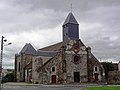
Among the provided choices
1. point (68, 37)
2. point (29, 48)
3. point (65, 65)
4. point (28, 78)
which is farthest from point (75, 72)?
point (29, 48)

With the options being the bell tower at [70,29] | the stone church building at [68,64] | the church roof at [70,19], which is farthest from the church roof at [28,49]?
the church roof at [70,19]

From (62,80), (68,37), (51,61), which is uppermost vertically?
(68,37)

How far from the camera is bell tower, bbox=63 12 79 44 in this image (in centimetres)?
6625

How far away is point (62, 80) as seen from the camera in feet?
199

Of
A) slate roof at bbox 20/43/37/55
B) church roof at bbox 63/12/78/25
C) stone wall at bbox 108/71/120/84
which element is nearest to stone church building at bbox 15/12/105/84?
church roof at bbox 63/12/78/25

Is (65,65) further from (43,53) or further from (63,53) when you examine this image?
(43,53)

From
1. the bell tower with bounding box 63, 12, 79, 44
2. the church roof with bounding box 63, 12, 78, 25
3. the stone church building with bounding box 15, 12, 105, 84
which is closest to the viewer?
the stone church building with bounding box 15, 12, 105, 84

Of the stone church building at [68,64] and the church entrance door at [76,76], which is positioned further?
the church entrance door at [76,76]

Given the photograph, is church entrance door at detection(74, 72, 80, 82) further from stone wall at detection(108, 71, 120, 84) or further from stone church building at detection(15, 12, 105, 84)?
stone wall at detection(108, 71, 120, 84)

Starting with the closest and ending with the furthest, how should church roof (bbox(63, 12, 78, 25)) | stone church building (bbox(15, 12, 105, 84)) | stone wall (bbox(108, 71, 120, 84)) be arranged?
stone church building (bbox(15, 12, 105, 84)) → stone wall (bbox(108, 71, 120, 84)) → church roof (bbox(63, 12, 78, 25))

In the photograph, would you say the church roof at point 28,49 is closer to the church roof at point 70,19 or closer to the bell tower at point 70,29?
the bell tower at point 70,29

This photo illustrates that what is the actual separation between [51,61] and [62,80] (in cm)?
524

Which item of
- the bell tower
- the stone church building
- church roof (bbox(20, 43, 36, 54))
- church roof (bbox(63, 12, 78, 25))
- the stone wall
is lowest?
the stone wall

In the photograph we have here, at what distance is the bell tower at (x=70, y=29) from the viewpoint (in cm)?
6625
